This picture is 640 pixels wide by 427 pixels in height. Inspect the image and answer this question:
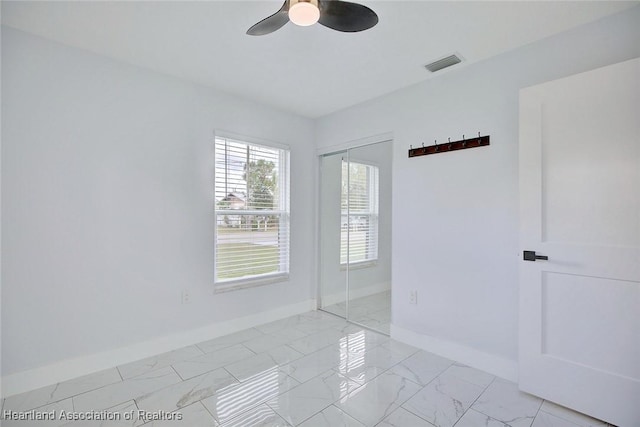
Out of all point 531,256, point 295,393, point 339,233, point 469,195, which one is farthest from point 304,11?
point 339,233

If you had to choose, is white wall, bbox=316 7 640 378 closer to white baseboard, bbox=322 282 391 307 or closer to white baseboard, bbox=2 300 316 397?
white baseboard, bbox=322 282 391 307

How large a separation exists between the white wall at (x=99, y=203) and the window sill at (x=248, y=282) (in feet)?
0.24

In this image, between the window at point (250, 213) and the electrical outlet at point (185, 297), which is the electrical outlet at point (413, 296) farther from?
the electrical outlet at point (185, 297)

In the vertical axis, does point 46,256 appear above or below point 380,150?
below

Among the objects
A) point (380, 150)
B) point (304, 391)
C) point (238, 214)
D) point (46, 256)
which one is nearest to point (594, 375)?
point (304, 391)

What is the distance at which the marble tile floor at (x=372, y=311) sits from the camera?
3420 millimetres

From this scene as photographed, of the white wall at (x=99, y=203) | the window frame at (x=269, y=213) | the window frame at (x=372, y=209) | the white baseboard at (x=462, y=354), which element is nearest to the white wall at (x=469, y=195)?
the white baseboard at (x=462, y=354)

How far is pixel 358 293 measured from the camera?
377cm

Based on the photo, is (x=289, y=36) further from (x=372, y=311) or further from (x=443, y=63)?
(x=372, y=311)

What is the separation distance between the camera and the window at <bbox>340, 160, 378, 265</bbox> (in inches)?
141

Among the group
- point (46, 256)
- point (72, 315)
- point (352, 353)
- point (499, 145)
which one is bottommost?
point (352, 353)

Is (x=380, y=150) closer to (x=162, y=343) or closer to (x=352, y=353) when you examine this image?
(x=352, y=353)

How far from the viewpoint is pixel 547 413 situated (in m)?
1.93

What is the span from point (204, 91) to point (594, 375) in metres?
3.76
